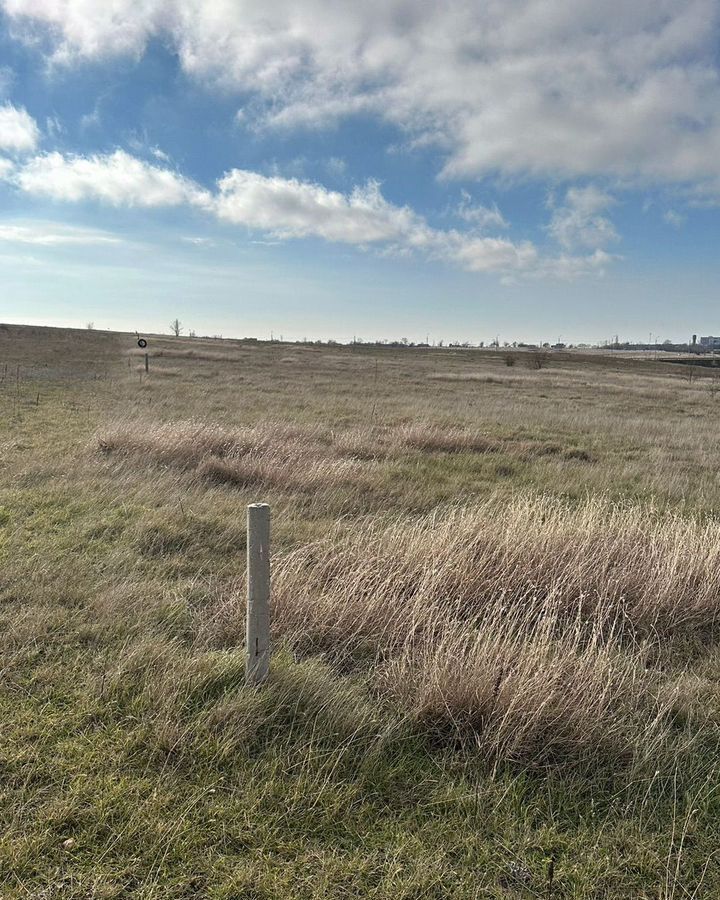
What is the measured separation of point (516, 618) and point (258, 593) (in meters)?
1.95

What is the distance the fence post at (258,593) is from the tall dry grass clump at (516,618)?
2.05 ft

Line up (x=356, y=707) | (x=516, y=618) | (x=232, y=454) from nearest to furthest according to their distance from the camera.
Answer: (x=356, y=707)
(x=516, y=618)
(x=232, y=454)

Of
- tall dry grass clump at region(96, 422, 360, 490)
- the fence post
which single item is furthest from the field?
tall dry grass clump at region(96, 422, 360, 490)

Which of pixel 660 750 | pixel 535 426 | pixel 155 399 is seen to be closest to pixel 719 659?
pixel 660 750

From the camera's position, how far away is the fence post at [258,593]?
293cm

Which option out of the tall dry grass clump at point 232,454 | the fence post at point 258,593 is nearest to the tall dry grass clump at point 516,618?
the fence post at point 258,593

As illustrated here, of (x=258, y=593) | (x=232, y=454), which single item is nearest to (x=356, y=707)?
(x=258, y=593)

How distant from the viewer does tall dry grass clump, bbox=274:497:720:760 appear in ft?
9.55

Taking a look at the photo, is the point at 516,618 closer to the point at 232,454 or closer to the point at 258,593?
the point at 258,593

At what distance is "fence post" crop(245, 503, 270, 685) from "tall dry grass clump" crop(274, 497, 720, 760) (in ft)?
2.05

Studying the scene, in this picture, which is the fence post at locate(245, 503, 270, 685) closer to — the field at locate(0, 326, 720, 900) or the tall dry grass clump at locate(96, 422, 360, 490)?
the field at locate(0, 326, 720, 900)

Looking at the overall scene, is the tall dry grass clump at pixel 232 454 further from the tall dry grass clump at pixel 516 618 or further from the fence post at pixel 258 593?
the fence post at pixel 258 593

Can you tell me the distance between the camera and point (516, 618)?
3.89m

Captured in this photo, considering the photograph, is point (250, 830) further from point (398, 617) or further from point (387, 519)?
point (387, 519)
